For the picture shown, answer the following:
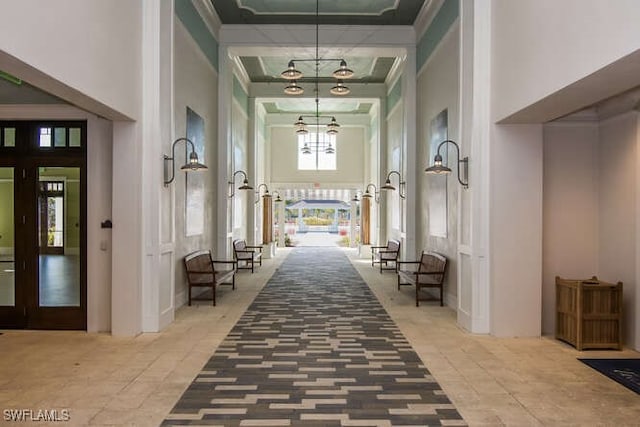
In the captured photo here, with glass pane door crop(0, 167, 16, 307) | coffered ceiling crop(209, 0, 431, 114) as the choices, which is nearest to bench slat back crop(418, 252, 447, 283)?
coffered ceiling crop(209, 0, 431, 114)

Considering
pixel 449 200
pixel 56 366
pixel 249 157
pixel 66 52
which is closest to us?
pixel 66 52

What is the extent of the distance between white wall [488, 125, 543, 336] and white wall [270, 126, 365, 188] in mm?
15759

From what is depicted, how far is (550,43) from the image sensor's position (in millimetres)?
4660

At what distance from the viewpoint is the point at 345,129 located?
71.5 ft

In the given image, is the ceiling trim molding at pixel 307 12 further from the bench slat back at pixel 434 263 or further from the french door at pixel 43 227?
the french door at pixel 43 227

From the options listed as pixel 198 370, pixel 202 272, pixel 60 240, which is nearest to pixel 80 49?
pixel 60 240

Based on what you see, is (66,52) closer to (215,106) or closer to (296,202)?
(215,106)

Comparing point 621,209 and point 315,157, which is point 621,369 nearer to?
point 621,209

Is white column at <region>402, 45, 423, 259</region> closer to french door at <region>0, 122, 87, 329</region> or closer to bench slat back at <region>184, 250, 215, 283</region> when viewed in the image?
bench slat back at <region>184, 250, 215, 283</region>

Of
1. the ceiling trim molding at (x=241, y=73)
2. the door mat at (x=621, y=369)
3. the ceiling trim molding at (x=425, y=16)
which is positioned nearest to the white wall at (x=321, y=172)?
the ceiling trim molding at (x=241, y=73)

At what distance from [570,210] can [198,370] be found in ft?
16.1

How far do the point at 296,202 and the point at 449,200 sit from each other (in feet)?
72.2

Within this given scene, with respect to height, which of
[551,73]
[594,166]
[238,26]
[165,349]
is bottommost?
[165,349]

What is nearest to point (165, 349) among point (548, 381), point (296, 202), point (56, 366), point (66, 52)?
point (56, 366)
